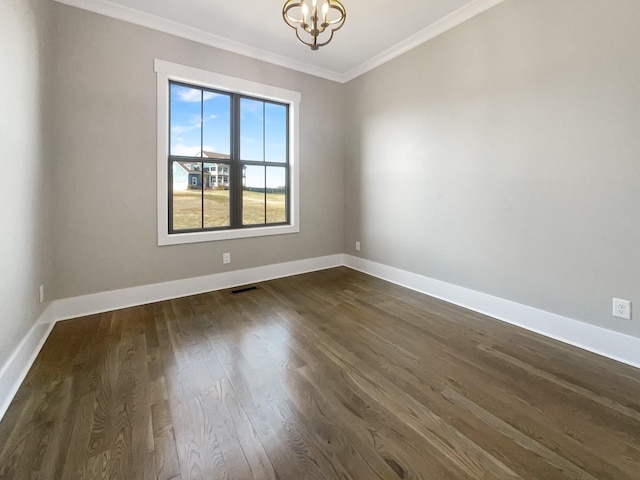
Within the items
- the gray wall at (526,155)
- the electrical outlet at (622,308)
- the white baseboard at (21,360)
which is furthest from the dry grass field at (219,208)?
the electrical outlet at (622,308)

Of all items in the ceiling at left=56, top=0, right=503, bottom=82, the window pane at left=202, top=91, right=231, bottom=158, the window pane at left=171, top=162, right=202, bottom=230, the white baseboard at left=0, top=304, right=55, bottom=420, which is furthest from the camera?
the window pane at left=202, top=91, right=231, bottom=158

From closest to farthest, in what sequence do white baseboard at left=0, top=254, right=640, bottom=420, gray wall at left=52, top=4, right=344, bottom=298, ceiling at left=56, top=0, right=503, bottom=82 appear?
white baseboard at left=0, top=254, right=640, bottom=420 → gray wall at left=52, top=4, right=344, bottom=298 → ceiling at left=56, top=0, right=503, bottom=82

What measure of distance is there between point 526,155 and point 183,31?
143 inches

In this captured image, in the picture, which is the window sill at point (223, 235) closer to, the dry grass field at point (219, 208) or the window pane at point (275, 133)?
the dry grass field at point (219, 208)

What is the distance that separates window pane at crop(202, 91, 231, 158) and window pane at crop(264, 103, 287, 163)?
0.53 m

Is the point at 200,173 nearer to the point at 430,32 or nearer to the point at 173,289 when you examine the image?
the point at 173,289

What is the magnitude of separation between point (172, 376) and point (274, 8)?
10.7 feet

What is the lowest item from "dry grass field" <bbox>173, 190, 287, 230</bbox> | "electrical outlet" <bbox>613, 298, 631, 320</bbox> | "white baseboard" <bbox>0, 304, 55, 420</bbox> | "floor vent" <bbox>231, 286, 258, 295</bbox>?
"white baseboard" <bbox>0, 304, 55, 420</bbox>

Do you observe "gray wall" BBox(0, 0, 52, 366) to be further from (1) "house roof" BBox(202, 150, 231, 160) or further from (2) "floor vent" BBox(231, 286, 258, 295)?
(2) "floor vent" BBox(231, 286, 258, 295)

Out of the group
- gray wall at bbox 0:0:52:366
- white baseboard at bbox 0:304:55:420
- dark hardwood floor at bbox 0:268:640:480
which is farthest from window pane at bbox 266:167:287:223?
white baseboard at bbox 0:304:55:420

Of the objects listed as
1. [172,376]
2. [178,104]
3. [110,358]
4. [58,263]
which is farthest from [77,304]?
[178,104]

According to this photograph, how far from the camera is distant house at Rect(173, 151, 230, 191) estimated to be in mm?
3307

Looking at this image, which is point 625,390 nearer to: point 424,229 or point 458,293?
point 458,293

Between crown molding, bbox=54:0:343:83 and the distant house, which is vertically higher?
crown molding, bbox=54:0:343:83
